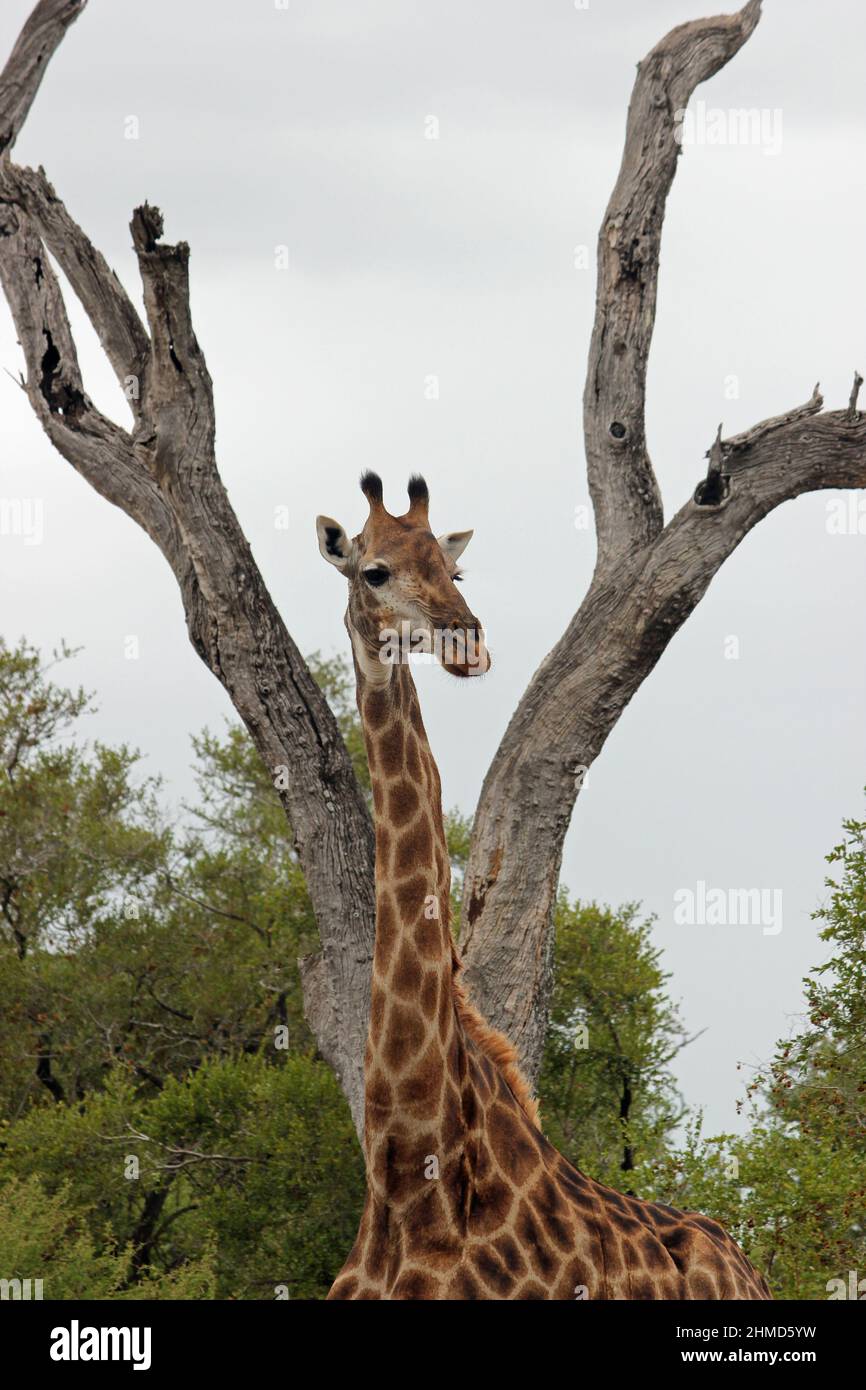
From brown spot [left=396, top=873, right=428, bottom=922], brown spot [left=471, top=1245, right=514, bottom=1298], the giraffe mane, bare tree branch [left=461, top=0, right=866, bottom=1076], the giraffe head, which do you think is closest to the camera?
the giraffe head

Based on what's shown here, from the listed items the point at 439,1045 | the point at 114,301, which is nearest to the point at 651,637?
the point at 114,301

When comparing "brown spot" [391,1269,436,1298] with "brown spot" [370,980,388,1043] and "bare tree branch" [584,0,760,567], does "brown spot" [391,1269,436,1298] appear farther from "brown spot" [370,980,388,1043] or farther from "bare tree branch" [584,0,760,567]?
"bare tree branch" [584,0,760,567]

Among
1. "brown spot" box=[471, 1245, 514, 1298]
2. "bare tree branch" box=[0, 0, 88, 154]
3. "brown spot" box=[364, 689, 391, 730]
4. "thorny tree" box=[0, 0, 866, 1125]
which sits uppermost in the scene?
"bare tree branch" box=[0, 0, 88, 154]

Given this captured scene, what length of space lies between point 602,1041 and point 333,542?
1061 centimetres

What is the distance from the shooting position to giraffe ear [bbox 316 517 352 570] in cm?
638

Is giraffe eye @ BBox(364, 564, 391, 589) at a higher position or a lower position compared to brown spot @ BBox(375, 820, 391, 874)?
higher

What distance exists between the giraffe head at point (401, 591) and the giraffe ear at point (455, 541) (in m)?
0.70

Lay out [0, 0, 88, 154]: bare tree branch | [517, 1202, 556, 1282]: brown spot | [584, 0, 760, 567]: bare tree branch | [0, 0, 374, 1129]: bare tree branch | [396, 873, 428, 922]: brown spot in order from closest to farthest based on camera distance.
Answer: [517, 1202, 556, 1282]: brown spot → [396, 873, 428, 922]: brown spot → [0, 0, 374, 1129]: bare tree branch → [584, 0, 760, 567]: bare tree branch → [0, 0, 88, 154]: bare tree branch

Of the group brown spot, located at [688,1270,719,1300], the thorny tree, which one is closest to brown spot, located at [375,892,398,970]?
brown spot, located at [688,1270,719,1300]

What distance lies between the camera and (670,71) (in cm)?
1252

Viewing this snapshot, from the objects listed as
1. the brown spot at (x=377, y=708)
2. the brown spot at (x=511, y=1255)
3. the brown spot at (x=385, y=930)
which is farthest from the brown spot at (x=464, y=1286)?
the brown spot at (x=377, y=708)

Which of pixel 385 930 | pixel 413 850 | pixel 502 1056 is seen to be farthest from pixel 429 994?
pixel 502 1056

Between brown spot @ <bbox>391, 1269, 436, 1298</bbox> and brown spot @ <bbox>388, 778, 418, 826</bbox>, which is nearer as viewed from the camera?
brown spot @ <bbox>391, 1269, 436, 1298</bbox>

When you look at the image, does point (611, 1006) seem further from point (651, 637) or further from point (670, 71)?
point (670, 71)
